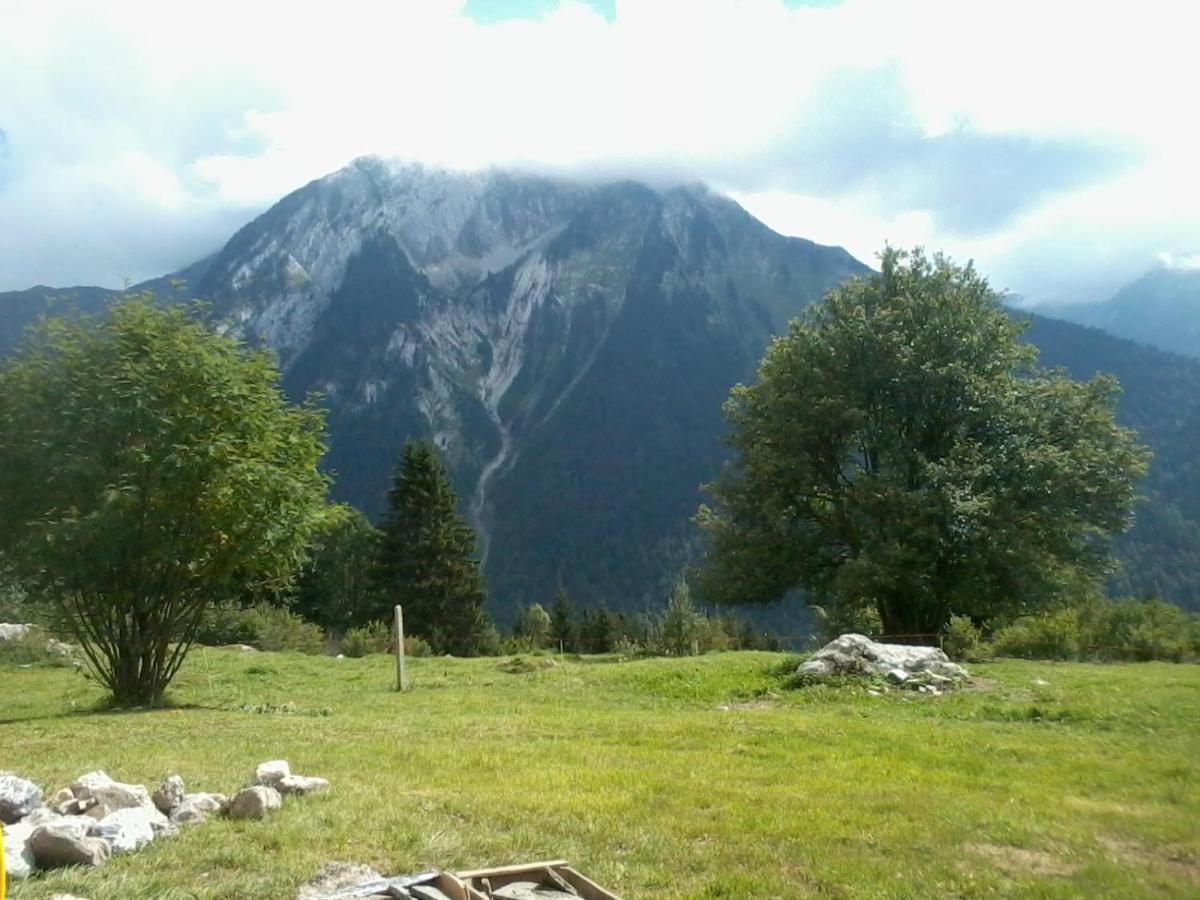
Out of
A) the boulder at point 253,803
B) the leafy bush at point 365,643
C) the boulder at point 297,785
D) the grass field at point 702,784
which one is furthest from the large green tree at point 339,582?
the boulder at point 253,803

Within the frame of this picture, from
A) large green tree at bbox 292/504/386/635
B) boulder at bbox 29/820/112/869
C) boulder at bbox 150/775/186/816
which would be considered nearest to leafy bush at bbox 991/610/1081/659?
boulder at bbox 150/775/186/816

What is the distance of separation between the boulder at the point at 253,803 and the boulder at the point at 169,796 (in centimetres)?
40

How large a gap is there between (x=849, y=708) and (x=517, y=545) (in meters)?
158

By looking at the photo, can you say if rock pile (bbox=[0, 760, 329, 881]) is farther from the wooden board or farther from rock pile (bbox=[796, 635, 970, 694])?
rock pile (bbox=[796, 635, 970, 694])

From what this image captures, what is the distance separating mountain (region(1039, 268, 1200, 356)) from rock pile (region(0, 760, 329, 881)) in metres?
119

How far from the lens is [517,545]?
16975 cm

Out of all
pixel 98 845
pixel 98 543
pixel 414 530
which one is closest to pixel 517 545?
pixel 414 530

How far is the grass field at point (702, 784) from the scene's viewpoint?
575 centimetres

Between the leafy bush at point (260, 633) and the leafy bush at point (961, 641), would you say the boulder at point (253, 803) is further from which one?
the leafy bush at point (260, 633)

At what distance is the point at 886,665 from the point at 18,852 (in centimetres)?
1367

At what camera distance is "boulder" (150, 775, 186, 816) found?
7.08m

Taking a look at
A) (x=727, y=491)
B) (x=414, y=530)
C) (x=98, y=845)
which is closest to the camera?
(x=98, y=845)

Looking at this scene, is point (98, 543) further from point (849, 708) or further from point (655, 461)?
point (655, 461)

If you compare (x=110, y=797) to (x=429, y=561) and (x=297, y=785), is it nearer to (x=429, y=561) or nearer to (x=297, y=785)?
(x=297, y=785)
